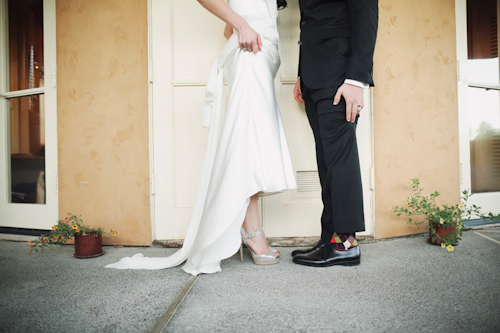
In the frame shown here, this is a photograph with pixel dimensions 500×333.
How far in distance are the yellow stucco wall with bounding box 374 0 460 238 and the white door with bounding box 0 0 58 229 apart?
2177mm

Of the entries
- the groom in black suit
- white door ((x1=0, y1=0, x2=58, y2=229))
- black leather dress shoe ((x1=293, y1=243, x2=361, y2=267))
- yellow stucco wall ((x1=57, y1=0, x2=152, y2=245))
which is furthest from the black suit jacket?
white door ((x1=0, y1=0, x2=58, y2=229))

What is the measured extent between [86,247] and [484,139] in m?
2.74

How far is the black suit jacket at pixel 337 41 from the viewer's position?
3.74 ft

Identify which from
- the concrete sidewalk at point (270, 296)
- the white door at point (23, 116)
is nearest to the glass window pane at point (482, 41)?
the concrete sidewalk at point (270, 296)

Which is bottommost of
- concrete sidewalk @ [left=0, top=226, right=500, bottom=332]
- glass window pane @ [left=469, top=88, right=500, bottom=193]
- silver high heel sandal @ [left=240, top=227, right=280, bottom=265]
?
concrete sidewalk @ [left=0, top=226, right=500, bottom=332]

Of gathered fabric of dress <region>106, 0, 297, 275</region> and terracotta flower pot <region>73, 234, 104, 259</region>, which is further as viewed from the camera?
terracotta flower pot <region>73, 234, 104, 259</region>

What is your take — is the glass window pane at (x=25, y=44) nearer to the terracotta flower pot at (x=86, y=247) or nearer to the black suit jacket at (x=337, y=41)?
the terracotta flower pot at (x=86, y=247)

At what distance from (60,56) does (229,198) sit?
151 centimetres

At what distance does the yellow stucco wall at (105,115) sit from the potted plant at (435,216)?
5.29 ft

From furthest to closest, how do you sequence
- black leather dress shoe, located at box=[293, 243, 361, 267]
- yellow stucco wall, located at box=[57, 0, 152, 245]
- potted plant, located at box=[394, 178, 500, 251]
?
yellow stucco wall, located at box=[57, 0, 152, 245] < potted plant, located at box=[394, 178, 500, 251] < black leather dress shoe, located at box=[293, 243, 361, 267]

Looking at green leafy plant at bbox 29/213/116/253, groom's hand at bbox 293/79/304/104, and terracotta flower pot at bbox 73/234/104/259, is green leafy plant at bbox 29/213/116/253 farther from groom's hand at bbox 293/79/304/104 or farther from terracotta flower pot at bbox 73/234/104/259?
groom's hand at bbox 293/79/304/104

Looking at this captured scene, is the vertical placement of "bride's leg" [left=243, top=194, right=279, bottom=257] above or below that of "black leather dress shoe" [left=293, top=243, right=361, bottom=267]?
above

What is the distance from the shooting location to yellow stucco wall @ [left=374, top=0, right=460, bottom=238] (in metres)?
1.70

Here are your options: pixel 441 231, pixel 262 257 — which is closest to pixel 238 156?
pixel 262 257
